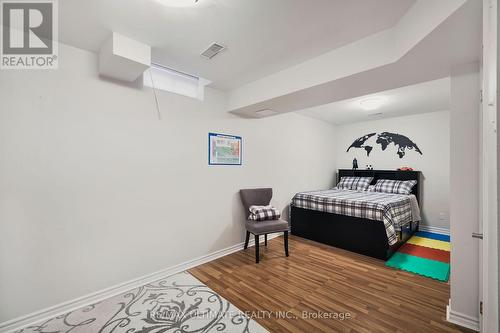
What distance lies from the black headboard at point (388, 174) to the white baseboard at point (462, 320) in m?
3.28

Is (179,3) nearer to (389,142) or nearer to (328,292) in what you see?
(328,292)

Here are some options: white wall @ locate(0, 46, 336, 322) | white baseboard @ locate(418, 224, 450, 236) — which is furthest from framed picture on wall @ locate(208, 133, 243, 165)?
white baseboard @ locate(418, 224, 450, 236)

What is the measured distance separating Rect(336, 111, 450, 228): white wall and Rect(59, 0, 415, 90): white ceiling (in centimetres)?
387

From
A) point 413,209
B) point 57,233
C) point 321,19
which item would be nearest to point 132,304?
point 57,233

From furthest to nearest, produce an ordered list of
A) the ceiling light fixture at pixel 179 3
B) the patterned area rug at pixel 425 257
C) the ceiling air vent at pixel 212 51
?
the patterned area rug at pixel 425 257
the ceiling air vent at pixel 212 51
the ceiling light fixture at pixel 179 3

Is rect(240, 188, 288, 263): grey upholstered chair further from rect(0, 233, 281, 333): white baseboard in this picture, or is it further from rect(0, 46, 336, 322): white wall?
rect(0, 233, 281, 333): white baseboard

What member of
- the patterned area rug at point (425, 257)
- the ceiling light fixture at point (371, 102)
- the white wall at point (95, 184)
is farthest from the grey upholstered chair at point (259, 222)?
the ceiling light fixture at point (371, 102)

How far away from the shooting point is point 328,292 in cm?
219

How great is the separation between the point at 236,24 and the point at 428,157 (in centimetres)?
494

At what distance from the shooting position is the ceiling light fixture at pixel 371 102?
142 inches

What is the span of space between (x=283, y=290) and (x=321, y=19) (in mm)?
2573

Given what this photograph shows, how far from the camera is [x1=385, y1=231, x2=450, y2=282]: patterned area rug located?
261 centimetres

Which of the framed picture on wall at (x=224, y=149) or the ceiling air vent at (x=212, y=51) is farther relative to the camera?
the framed picture on wall at (x=224, y=149)

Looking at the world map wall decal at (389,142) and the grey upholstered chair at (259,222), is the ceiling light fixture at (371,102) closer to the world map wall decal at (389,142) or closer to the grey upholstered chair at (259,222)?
the world map wall decal at (389,142)
